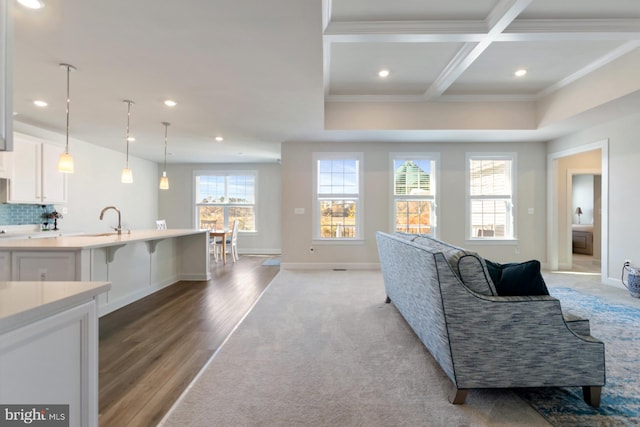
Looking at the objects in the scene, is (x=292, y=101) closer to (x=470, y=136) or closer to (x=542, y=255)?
(x=470, y=136)

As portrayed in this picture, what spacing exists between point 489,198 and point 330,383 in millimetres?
5470

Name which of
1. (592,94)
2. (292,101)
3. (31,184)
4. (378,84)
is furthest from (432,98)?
(31,184)

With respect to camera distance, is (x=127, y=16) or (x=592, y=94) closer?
(x=127, y=16)

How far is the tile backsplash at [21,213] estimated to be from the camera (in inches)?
186

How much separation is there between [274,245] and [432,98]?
5402 mm

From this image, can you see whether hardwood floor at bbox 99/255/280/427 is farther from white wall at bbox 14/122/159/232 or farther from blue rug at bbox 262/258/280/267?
white wall at bbox 14/122/159/232

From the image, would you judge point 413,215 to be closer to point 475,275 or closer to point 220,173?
point 475,275

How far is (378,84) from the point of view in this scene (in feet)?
15.4

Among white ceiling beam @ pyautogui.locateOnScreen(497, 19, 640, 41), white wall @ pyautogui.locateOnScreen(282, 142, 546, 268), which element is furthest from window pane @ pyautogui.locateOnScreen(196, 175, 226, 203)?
white ceiling beam @ pyautogui.locateOnScreen(497, 19, 640, 41)

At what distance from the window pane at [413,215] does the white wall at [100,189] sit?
610 cm

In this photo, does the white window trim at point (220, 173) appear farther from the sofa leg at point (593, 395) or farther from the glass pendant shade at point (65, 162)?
the sofa leg at point (593, 395)

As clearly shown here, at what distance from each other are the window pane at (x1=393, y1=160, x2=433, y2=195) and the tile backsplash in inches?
249

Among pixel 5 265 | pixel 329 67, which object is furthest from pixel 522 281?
pixel 5 265

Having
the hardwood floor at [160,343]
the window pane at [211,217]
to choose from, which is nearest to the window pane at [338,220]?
the hardwood floor at [160,343]
